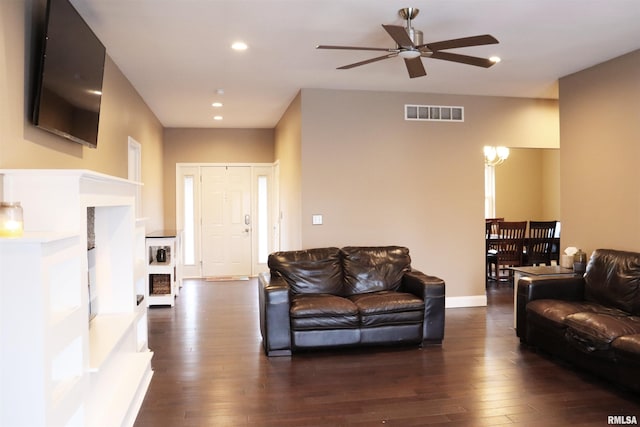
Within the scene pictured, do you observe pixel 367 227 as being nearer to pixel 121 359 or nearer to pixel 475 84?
pixel 475 84

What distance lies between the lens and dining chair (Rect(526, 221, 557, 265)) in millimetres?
6898

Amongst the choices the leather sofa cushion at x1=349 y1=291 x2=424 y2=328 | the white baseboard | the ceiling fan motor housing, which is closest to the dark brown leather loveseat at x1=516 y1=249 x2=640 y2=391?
the leather sofa cushion at x1=349 y1=291 x2=424 y2=328

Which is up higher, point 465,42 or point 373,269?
point 465,42

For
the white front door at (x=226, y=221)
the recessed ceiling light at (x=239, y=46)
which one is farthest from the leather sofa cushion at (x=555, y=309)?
the white front door at (x=226, y=221)

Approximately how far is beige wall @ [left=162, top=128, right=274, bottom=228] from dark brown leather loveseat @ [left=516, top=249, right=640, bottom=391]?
539cm

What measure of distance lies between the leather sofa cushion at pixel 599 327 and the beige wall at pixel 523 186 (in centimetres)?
560

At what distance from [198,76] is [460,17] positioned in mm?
2751

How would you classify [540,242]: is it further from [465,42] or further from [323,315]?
[465,42]

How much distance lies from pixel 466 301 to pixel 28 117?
201 inches

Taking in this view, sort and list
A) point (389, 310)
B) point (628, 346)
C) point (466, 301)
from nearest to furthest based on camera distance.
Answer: point (628, 346), point (389, 310), point (466, 301)

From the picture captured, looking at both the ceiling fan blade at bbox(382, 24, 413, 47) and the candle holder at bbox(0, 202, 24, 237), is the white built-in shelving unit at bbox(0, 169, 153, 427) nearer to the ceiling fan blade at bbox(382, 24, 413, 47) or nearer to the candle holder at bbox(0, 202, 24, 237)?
the candle holder at bbox(0, 202, 24, 237)

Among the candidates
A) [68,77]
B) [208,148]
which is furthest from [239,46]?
[208,148]

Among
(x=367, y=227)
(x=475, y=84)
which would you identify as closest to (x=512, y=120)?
(x=475, y=84)

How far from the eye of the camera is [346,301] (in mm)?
4066
